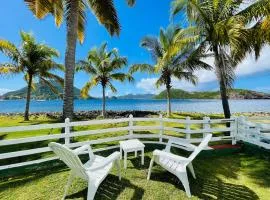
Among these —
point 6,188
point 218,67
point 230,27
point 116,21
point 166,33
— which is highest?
point 166,33

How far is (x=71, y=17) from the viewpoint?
902 centimetres

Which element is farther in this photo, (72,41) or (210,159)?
(72,41)

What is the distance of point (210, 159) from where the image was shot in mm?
7395

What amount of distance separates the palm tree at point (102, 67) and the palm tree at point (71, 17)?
9.04 meters

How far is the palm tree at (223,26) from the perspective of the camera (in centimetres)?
972

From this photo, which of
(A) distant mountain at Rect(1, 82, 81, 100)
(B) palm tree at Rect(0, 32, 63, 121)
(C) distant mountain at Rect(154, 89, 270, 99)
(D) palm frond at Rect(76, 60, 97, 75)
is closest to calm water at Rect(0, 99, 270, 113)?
(A) distant mountain at Rect(1, 82, 81, 100)

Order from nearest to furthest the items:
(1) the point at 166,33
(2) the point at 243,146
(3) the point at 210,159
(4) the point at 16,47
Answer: (3) the point at 210,159, (2) the point at 243,146, (4) the point at 16,47, (1) the point at 166,33

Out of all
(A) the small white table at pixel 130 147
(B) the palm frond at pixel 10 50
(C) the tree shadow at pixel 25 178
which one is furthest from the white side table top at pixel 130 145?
(B) the palm frond at pixel 10 50

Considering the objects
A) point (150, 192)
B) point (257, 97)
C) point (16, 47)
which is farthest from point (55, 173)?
point (257, 97)

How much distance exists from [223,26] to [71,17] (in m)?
6.28

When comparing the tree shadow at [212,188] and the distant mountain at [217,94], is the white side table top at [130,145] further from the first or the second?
the distant mountain at [217,94]

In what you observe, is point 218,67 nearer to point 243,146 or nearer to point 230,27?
point 230,27

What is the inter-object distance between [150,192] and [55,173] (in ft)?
8.58

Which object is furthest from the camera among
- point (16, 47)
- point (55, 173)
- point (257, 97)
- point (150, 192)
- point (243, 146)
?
point (257, 97)
